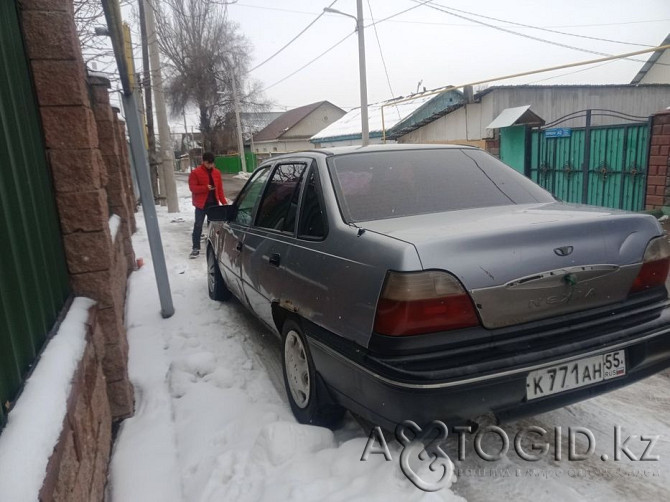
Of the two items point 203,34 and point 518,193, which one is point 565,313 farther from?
point 203,34

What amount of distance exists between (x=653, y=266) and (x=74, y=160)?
3061 mm

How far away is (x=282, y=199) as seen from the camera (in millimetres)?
3418

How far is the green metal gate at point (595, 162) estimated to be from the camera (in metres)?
7.87

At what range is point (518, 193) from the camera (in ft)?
9.59

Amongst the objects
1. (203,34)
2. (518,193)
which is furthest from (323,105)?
(518,193)

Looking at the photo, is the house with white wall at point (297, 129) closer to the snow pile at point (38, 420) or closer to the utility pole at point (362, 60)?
the utility pole at point (362, 60)

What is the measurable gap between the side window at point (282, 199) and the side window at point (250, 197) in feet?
0.80

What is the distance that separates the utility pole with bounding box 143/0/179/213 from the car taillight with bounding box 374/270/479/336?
13.3 meters

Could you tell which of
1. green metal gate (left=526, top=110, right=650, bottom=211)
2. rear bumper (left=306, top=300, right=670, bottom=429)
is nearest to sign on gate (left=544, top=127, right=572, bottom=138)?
green metal gate (left=526, top=110, right=650, bottom=211)

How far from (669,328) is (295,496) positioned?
1.93m

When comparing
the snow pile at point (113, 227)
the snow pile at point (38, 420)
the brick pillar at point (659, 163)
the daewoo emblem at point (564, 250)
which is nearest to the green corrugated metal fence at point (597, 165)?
the brick pillar at point (659, 163)

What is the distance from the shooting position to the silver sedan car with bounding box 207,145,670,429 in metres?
1.99

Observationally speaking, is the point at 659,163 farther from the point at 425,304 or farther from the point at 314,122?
the point at 314,122

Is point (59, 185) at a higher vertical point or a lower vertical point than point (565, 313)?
higher
